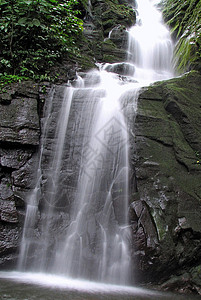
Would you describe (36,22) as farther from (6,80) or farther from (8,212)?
(8,212)

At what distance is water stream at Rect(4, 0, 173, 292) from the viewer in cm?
430

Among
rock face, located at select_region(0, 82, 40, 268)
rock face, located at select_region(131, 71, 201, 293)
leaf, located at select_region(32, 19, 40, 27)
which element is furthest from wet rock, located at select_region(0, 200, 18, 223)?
leaf, located at select_region(32, 19, 40, 27)

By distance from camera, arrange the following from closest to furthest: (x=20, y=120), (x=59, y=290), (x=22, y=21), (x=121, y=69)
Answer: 1. (x=59, y=290)
2. (x=20, y=120)
3. (x=22, y=21)
4. (x=121, y=69)

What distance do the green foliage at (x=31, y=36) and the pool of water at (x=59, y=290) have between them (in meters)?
5.49

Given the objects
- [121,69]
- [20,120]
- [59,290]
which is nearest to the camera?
[59,290]

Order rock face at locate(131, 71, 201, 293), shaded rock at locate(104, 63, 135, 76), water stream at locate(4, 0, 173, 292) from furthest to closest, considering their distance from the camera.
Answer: shaded rock at locate(104, 63, 135, 76), water stream at locate(4, 0, 173, 292), rock face at locate(131, 71, 201, 293)

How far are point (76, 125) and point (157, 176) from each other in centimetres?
254

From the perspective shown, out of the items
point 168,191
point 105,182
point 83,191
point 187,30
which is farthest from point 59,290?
point 187,30

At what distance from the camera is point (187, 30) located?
10.4 m

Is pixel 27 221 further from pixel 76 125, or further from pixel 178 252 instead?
pixel 178 252

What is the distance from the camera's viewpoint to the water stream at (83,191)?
4.30m

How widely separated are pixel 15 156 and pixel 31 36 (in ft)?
14.9

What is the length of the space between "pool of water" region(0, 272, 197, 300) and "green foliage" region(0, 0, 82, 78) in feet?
18.0

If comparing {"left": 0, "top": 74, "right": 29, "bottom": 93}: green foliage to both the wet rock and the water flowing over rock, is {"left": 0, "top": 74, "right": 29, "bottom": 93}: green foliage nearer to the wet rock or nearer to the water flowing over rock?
the water flowing over rock
